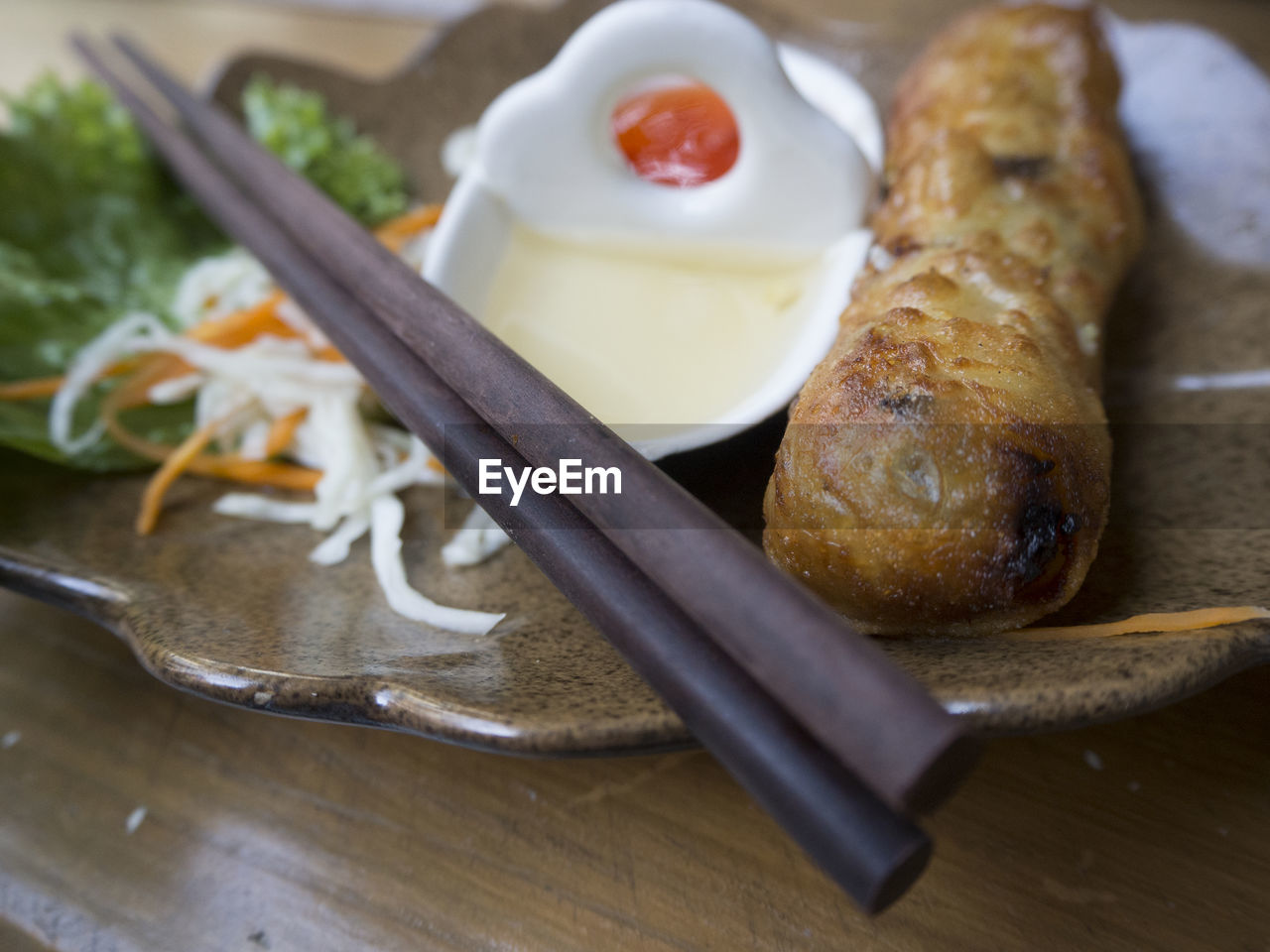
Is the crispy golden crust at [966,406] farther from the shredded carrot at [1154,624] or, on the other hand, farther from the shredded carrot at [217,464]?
the shredded carrot at [217,464]

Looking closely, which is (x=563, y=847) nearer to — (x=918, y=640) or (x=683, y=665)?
(x=683, y=665)

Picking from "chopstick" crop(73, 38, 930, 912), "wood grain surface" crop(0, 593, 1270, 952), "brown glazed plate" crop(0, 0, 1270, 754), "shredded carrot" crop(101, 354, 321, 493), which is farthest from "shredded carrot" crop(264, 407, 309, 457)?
"wood grain surface" crop(0, 593, 1270, 952)

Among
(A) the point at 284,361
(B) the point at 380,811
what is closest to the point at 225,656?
(B) the point at 380,811

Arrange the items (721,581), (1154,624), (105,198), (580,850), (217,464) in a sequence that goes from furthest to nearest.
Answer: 1. (105,198)
2. (217,464)
3. (580,850)
4. (1154,624)
5. (721,581)

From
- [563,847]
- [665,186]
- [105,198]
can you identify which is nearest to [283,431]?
[665,186]

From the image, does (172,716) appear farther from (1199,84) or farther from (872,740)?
(1199,84)

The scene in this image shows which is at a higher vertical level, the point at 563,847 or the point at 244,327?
the point at 244,327
